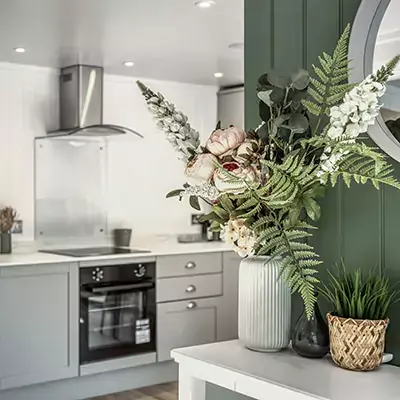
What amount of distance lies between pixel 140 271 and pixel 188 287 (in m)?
0.43

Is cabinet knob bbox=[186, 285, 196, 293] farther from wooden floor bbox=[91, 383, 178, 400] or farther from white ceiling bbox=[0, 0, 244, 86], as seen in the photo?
white ceiling bbox=[0, 0, 244, 86]

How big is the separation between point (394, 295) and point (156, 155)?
12.8 ft

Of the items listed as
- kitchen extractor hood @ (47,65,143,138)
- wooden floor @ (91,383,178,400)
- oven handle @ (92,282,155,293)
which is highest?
kitchen extractor hood @ (47,65,143,138)

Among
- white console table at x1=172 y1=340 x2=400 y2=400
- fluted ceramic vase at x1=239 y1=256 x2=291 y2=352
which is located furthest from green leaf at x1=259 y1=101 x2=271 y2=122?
white console table at x1=172 y1=340 x2=400 y2=400

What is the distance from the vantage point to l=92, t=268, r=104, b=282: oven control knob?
4277 mm

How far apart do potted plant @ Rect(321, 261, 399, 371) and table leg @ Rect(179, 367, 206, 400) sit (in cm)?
36

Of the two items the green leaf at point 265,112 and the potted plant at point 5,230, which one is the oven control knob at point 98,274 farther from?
the green leaf at point 265,112

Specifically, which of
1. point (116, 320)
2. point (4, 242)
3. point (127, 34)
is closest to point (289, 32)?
point (127, 34)

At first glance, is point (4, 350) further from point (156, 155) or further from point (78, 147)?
point (156, 155)

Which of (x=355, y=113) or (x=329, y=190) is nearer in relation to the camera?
(x=355, y=113)

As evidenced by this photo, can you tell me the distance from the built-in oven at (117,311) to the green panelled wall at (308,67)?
2.52m

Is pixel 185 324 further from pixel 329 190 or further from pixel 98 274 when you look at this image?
pixel 329 190

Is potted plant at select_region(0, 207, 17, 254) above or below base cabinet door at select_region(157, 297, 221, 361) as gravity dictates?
above

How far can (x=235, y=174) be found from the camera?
151 centimetres
